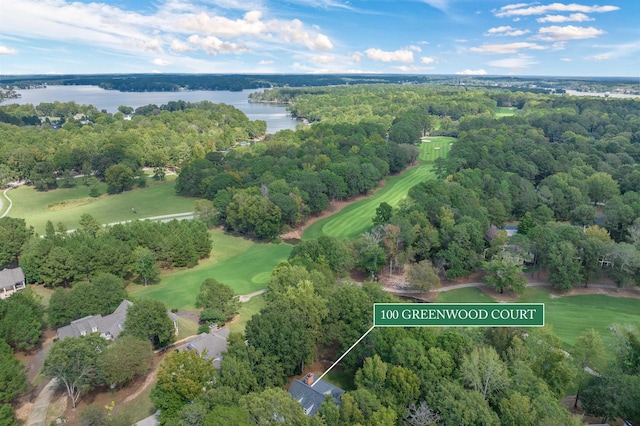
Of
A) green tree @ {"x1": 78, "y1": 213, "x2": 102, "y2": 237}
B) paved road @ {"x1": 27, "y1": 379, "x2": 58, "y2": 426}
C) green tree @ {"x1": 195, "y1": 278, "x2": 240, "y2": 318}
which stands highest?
green tree @ {"x1": 78, "y1": 213, "x2": 102, "y2": 237}

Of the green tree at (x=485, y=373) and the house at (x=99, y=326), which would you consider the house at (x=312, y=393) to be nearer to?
the green tree at (x=485, y=373)

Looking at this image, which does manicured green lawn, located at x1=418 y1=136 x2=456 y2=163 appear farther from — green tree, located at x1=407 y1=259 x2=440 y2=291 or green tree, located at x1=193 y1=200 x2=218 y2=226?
green tree, located at x1=407 y1=259 x2=440 y2=291

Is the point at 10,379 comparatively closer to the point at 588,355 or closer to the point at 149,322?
the point at 149,322

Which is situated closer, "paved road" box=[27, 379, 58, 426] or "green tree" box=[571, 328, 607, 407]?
"paved road" box=[27, 379, 58, 426]

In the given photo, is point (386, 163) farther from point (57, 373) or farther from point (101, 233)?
point (57, 373)

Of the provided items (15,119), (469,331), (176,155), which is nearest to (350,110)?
(176,155)

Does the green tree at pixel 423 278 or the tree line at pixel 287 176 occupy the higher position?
the tree line at pixel 287 176

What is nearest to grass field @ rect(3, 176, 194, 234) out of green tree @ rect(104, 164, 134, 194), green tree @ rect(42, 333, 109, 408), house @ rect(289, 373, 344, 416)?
green tree @ rect(104, 164, 134, 194)

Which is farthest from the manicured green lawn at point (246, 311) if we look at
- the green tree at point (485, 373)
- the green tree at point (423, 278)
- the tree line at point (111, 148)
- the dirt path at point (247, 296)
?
the tree line at point (111, 148)
